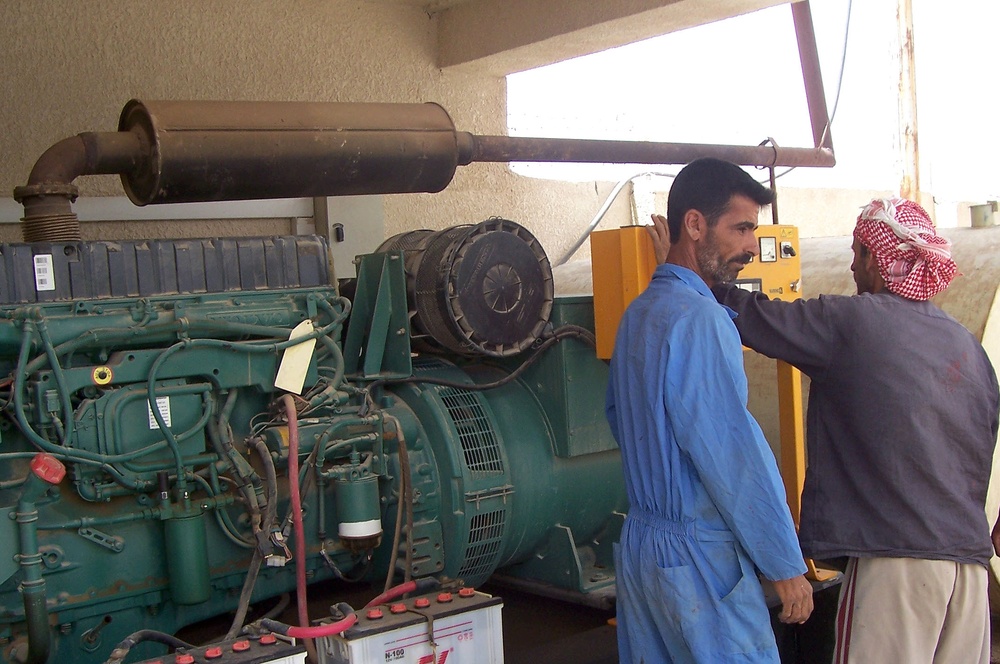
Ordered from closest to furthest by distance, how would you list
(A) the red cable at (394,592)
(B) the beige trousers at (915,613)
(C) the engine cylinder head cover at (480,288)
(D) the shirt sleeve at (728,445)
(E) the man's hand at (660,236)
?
(D) the shirt sleeve at (728,445) < (B) the beige trousers at (915,613) < (A) the red cable at (394,592) < (E) the man's hand at (660,236) < (C) the engine cylinder head cover at (480,288)

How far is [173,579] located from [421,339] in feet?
3.82

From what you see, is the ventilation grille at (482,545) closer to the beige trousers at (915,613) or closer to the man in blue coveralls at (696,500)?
the man in blue coveralls at (696,500)

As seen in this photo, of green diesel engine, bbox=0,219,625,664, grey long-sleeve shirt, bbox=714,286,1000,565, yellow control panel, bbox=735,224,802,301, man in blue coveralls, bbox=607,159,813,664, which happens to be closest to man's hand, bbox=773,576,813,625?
man in blue coveralls, bbox=607,159,813,664

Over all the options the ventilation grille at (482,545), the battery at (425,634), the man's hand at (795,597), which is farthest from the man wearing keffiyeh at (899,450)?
the ventilation grille at (482,545)

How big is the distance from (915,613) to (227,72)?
12.1ft

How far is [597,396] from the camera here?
11.7ft

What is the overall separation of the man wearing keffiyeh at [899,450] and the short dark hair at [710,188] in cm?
37

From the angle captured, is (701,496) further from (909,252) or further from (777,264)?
(777,264)

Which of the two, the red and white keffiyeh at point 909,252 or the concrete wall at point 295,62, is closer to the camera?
the red and white keffiyeh at point 909,252

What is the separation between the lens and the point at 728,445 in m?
2.27

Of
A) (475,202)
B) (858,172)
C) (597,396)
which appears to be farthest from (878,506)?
(858,172)

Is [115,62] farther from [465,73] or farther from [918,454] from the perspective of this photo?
[918,454]

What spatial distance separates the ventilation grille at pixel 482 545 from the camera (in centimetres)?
324

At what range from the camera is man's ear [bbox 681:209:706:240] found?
256 centimetres
